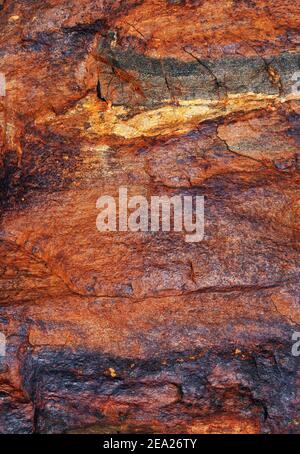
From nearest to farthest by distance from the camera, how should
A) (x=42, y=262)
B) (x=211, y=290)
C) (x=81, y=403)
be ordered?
(x=81, y=403)
(x=211, y=290)
(x=42, y=262)

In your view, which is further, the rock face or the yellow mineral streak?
the yellow mineral streak

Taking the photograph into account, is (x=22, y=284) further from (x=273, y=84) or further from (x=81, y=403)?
(x=273, y=84)

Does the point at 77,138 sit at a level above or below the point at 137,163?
above

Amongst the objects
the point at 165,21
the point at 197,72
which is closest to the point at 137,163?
the point at 197,72

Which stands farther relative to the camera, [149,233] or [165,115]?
[165,115]

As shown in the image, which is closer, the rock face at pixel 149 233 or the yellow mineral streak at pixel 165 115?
the rock face at pixel 149 233

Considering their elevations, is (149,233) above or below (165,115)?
below

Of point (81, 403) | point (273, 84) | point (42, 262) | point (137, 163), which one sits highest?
point (273, 84)

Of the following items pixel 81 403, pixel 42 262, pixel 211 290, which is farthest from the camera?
pixel 42 262
